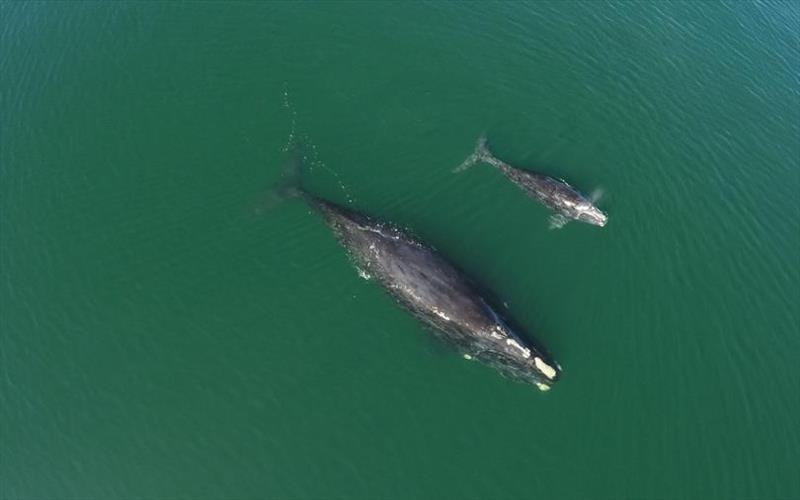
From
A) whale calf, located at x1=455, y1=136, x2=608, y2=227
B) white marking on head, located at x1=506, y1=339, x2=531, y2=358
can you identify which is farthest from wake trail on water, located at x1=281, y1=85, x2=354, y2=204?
white marking on head, located at x1=506, y1=339, x2=531, y2=358

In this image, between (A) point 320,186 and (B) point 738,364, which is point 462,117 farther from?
(B) point 738,364

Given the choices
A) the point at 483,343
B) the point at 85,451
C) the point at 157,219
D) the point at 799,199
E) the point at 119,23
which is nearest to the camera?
the point at 85,451

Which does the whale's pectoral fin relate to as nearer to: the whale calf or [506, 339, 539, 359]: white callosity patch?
the whale calf

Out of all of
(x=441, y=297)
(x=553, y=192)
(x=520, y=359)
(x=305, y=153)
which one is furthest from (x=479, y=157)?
(x=520, y=359)

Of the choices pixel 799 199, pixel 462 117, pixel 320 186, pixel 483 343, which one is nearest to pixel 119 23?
pixel 320 186

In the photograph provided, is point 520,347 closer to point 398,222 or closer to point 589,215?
point 398,222

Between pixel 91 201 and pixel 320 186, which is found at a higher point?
pixel 320 186

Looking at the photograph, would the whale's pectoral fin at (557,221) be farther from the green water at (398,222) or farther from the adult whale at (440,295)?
the adult whale at (440,295)
